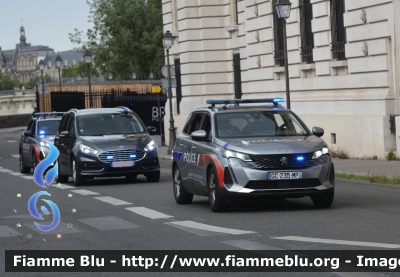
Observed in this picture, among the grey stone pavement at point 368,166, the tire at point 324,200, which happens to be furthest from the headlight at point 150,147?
the tire at point 324,200

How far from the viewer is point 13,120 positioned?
3595 inches

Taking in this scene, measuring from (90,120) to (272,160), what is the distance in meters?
10.0

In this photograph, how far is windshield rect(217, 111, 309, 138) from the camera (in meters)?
16.0

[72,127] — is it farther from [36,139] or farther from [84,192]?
[36,139]

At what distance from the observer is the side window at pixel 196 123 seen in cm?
1712

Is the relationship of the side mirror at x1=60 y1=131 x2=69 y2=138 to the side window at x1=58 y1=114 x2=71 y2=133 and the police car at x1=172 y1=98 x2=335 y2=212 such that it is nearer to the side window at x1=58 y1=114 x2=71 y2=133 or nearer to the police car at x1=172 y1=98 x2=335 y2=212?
the side window at x1=58 y1=114 x2=71 y2=133

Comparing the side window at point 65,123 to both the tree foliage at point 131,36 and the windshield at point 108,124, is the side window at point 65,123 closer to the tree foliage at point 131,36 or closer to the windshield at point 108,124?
the windshield at point 108,124

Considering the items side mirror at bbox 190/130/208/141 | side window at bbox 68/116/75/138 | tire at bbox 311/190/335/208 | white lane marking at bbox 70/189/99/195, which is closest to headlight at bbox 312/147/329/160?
tire at bbox 311/190/335/208

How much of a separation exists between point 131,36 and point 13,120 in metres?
16.0

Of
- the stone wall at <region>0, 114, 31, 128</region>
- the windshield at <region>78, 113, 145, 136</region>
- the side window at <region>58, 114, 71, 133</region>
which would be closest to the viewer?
the windshield at <region>78, 113, 145, 136</region>

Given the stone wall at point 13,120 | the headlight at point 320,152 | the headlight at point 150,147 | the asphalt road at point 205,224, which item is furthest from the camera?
the stone wall at point 13,120

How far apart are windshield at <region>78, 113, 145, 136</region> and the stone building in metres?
6.12

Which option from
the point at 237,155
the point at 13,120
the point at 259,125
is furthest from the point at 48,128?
the point at 13,120

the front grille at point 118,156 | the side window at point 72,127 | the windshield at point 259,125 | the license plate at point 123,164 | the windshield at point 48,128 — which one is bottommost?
the license plate at point 123,164
